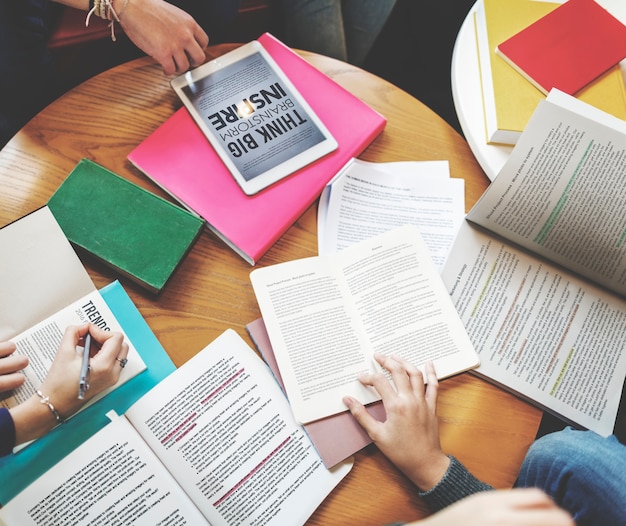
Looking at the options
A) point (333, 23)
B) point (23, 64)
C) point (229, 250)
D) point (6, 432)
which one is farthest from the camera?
point (333, 23)

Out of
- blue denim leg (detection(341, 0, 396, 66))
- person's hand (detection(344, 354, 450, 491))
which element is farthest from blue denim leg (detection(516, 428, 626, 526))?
blue denim leg (detection(341, 0, 396, 66))

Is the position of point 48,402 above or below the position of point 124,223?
below

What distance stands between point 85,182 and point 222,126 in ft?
0.87

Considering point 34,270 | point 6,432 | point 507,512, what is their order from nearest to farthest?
point 507,512 → point 6,432 → point 34,270

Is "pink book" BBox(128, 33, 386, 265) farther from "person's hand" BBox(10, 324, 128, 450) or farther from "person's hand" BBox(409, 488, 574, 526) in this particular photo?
"person's hand" BBox(409, 488, 574, 526)

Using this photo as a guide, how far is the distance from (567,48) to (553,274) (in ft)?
1.44

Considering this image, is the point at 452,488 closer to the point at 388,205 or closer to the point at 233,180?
the point at 388,205

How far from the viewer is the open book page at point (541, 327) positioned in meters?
0.83

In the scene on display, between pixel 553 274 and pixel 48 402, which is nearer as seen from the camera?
pixel 48 402

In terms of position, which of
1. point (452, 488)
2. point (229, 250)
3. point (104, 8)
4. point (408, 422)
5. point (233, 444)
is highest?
point (104, 8)

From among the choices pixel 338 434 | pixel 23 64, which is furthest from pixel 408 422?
pixel 23 64

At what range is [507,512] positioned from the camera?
385mm

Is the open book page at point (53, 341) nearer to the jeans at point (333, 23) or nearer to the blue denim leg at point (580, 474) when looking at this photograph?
the blue denim leg at point (580, 474)

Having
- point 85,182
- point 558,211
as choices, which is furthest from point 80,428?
point 558,211
